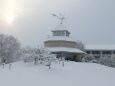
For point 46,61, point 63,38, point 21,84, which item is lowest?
point 21,84

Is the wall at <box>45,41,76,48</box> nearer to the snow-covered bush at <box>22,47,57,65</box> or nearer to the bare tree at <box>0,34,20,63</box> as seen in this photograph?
the snow-covered bush at <box>22,47,57,65</box>

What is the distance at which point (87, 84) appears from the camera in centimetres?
2734

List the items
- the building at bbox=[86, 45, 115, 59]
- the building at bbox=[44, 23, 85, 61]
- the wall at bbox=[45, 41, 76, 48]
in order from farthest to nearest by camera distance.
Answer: the building at bbox=[86, 45, 115, 59]
the wall at bbox=[45, 41, 76, 48]
the building at bbox=[44, 23, 85, 61]

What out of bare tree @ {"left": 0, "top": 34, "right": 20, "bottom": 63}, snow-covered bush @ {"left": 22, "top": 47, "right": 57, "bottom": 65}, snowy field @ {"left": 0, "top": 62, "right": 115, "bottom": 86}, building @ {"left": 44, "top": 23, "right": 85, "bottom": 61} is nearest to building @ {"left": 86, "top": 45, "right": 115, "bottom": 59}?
bare tree @ {"left": 0, "top": 34, "right": 20, "bottom": 63}

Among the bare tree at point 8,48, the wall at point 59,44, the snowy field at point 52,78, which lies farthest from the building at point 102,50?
the snowy field at point 52,78

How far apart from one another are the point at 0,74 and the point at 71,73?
9.15 meters

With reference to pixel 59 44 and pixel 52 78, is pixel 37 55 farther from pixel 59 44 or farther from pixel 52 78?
pixel 59 44

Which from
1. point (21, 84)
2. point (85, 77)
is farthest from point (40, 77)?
point (85, 77)

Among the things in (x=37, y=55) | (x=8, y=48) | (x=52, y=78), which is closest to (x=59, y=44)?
(x=37, y=55)

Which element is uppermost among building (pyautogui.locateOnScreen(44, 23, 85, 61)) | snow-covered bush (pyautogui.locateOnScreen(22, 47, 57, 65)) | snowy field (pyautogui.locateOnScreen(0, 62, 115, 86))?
building (pyautogui.locateOnScreen(44, 23, 85, 61))

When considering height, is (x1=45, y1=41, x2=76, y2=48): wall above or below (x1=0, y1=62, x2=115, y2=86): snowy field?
above

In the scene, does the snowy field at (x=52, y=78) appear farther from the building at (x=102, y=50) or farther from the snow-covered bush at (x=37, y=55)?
the building at (x=102, y=50)

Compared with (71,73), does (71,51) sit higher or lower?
higher

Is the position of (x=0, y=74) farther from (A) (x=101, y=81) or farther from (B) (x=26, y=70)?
(A) (x=101, y=81)
